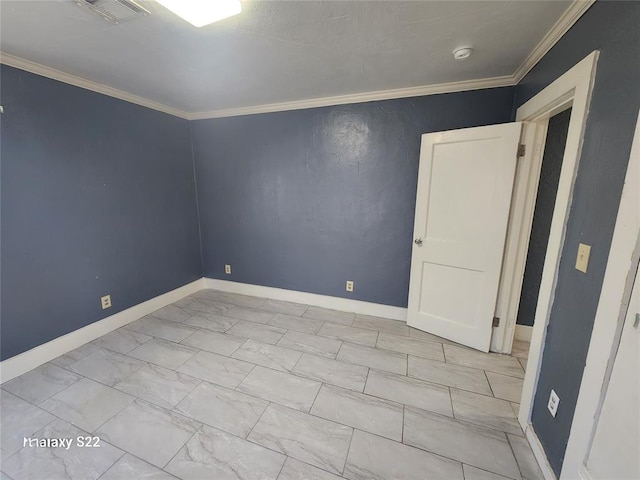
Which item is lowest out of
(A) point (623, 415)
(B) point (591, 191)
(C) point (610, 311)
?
(A) point (623, 415)

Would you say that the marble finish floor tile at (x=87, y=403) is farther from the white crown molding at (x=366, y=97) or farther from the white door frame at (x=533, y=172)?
the white crown molding at (x=366, y=97)

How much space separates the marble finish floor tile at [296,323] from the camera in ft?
8.64

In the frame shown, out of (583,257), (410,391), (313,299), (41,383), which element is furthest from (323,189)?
(41,383)

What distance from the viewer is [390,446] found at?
4.65 ft

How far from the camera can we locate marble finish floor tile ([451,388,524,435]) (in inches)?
Answer: 60.9

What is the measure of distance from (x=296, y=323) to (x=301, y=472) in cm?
150

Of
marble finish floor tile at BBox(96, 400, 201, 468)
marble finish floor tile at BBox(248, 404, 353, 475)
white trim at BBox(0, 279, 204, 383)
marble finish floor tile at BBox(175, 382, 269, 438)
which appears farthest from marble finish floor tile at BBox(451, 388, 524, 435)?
white trim at BBox(0, 279, 204, 383)

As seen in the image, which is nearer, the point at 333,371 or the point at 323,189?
the point at 333,371

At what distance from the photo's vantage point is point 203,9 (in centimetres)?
125

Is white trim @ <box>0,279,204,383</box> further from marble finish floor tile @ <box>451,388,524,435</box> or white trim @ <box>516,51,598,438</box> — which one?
white trim @ <box>516,51,598,438</box>

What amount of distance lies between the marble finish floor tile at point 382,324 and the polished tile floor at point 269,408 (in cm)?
6

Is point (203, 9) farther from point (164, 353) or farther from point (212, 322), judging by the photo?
point (212, 322)

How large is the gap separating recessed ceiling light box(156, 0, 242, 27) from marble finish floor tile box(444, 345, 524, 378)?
2.82 m

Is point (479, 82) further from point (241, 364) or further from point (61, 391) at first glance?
point (61, 391)
